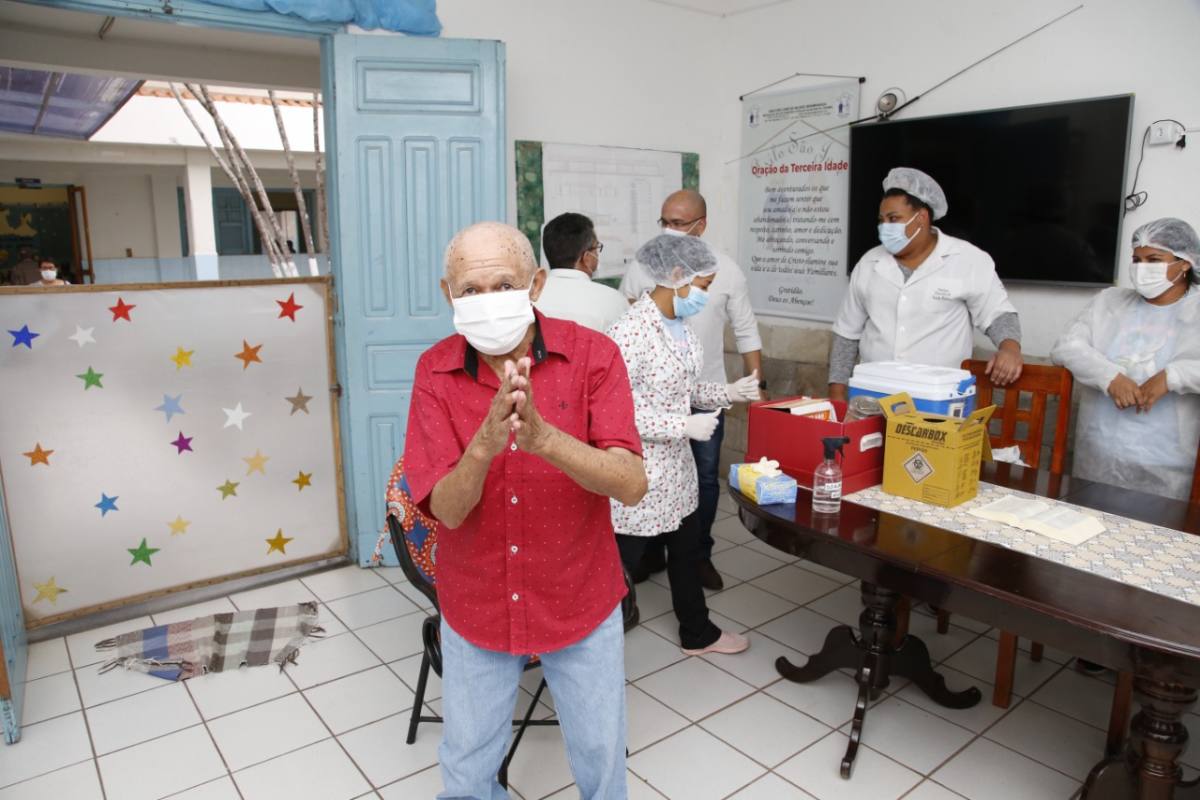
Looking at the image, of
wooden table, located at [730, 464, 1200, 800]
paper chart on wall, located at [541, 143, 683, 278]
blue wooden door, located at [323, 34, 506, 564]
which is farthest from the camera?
paper chart on wall, located at [541, 143, 683, 278]

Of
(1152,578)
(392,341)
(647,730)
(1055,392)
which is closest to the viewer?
(1152,578)

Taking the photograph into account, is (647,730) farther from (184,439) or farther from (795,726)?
(184,439)

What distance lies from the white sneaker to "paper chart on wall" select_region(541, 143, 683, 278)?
6.83 feet

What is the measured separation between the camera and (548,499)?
1521mm

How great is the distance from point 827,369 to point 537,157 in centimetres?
185

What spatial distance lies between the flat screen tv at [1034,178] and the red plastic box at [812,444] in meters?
1.54

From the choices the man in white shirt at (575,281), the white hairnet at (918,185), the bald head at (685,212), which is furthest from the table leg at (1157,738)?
the bald head at (685,212)

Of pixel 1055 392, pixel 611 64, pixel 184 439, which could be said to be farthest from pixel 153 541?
pixel 1055 392

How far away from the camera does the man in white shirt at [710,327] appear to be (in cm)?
345

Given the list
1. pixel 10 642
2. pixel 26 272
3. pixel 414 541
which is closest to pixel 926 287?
pixel 414 541

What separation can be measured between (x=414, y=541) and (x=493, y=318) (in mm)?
1006

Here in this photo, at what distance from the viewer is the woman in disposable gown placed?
8.30 ft

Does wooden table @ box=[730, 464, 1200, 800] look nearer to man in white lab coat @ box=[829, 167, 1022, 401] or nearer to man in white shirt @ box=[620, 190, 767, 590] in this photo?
man in white lab coat @ box=[829, 167, 1022, 401]

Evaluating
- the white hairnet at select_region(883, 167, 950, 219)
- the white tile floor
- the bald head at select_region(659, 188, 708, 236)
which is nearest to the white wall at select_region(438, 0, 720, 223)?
the bald head at select_region(659, 188, 708, 236)
